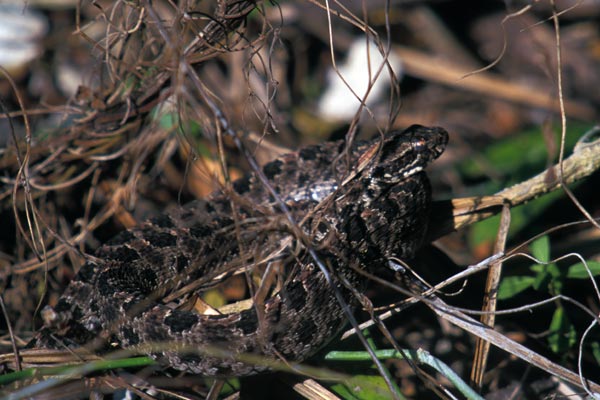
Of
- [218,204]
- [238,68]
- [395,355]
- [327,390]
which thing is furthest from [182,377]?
[238,68]

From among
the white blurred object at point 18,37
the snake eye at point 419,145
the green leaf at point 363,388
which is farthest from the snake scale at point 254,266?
the white blurred object at point 18,37

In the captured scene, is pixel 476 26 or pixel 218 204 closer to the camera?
pixel 218 204

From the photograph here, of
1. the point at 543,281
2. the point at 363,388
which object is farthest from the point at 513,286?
the point at 363,388

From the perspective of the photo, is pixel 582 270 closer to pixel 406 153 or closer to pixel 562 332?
pixel 562 332

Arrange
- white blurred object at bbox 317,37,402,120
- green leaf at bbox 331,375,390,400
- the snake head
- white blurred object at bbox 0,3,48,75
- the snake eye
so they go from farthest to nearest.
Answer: white blurred object at bbox 317,37,402,120 < white blurred object at bbox 0,3,48,75 < the snake eye < the snake head < green leaf at bbox 331,375,390,400

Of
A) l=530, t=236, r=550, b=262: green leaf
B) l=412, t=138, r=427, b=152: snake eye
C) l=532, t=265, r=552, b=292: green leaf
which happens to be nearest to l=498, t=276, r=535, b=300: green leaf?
l=532, t=265, r=552, b=292: green leaf

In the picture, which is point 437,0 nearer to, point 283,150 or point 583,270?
point 283,150

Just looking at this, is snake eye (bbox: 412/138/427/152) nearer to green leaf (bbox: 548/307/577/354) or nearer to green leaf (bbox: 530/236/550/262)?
green leaf (bbox: 530/236/550/262)

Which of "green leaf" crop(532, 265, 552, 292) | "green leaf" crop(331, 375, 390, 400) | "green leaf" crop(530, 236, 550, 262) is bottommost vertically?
"green leaf" crop(331, 375, 390, 400)
